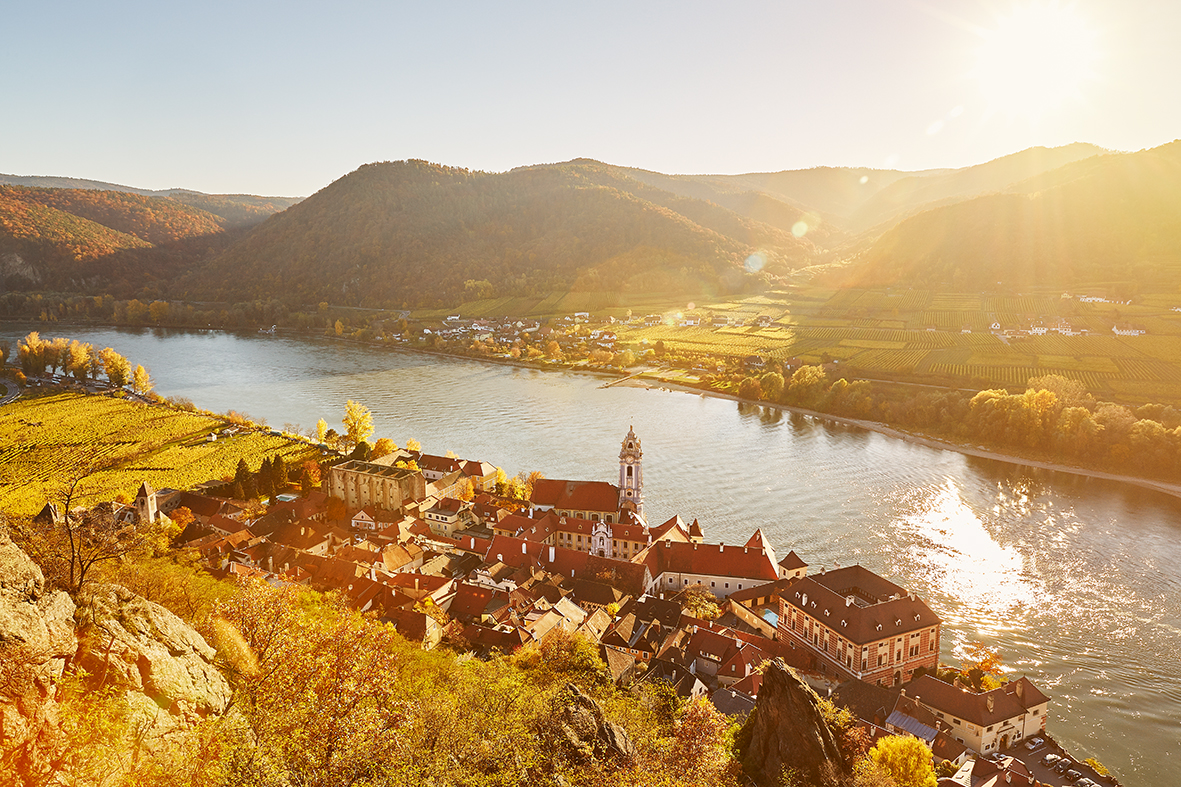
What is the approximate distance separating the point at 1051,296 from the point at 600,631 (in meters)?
69.7

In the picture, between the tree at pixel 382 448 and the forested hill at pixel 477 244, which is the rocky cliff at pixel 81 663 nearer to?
the tree at pixel 382 448

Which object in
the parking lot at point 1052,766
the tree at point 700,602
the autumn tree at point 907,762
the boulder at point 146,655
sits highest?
the boulder at point 146,655

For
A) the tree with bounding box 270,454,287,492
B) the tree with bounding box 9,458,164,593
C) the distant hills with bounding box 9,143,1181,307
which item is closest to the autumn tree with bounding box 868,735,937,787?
the tree with bounding box 9,458,164,593

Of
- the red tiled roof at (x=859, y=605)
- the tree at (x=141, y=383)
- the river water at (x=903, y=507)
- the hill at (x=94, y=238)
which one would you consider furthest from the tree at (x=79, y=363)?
the hill at (x=94, y=238)

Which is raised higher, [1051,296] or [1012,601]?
[1051,296]

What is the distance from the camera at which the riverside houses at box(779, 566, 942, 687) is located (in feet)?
62.0

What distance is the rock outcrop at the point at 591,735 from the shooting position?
26.8 feet

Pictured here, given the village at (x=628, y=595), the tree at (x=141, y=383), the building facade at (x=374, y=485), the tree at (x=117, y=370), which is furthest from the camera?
the tree at (x=117, y=370)

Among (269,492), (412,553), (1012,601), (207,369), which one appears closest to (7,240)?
(207,369)

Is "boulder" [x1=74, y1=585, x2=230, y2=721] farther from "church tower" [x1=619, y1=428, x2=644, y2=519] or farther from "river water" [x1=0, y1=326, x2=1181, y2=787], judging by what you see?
"church tower" [x1=619, y1=428, x2=644, y2=519]

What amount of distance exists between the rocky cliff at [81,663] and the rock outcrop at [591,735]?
411cm

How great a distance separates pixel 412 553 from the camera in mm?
23766

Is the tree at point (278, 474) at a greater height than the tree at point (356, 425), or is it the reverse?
the tree at point (356, 425)

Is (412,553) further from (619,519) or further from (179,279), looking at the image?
(179,279)
